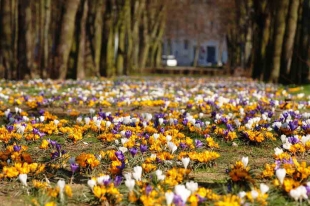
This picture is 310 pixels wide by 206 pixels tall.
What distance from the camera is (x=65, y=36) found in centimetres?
2575

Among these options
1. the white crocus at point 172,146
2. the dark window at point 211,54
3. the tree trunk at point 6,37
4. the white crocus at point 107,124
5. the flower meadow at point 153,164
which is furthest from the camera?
the dark window at point 211,54

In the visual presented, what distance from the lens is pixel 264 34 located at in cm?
3234

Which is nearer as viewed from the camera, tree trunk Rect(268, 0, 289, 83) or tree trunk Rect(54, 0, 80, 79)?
tree trunk Rect(54, 0, 80, 79)

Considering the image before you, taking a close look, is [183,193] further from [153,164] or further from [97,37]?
[97,37]

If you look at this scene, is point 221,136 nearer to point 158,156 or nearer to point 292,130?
point 292,130

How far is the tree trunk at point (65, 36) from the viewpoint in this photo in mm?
25719

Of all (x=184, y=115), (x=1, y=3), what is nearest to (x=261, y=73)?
(x=1, y=3)

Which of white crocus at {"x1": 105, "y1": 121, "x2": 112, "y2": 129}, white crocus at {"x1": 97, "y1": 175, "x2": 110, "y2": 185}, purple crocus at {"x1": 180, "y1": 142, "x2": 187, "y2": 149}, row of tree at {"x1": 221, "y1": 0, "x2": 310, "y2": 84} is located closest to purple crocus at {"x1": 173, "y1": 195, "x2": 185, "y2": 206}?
white crocus at {"x1": 97, "y1": 175, "x2": 110, "y2": 185}

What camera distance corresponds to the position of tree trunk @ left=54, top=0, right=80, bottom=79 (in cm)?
2572

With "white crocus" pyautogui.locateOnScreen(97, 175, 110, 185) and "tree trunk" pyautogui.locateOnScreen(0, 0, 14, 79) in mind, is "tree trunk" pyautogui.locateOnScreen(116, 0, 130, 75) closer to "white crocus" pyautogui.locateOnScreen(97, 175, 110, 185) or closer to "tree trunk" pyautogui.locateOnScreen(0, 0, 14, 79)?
"tree trunk" pyautogui.locateOnScreen(0, 0, 14, 79)

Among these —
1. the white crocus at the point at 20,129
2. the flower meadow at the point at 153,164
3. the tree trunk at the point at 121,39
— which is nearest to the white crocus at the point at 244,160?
the flower meadow at the point at 153,164

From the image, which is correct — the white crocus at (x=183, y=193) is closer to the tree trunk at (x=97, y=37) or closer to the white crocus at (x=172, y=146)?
the white crocus at (x=172, y=146)

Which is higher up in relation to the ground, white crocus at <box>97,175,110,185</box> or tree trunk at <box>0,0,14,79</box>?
tree trunk at <box>0,0,14,79</box>

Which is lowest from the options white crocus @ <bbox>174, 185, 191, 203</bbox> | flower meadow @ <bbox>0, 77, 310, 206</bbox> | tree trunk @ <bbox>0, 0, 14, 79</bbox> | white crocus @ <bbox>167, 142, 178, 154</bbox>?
flower meadow @ <bbox>0, 77, 310, 206</bbox>
